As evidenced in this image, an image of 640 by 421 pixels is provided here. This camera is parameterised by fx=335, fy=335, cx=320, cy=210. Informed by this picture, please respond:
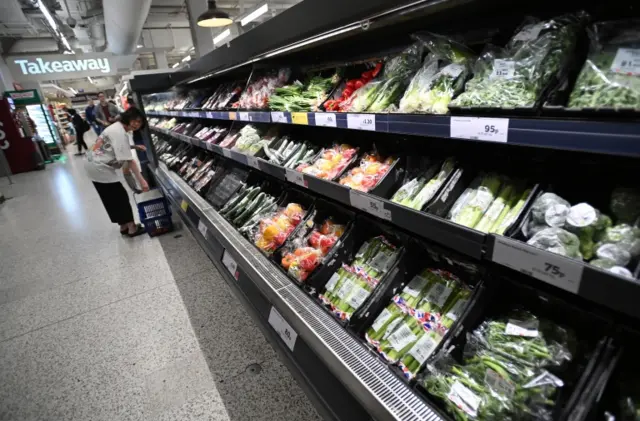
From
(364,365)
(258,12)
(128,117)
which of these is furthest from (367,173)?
(258,12)

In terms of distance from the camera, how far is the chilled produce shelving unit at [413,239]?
2.46 ft

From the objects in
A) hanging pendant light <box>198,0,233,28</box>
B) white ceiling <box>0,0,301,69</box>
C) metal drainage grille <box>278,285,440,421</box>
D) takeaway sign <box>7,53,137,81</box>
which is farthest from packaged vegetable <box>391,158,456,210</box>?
takeaway sign <box>7,53,137,81</box>

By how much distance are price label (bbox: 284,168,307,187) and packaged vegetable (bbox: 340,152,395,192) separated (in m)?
0.27

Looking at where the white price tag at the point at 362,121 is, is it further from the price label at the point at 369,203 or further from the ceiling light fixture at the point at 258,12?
the ceiling light fixture at the point at 258,12

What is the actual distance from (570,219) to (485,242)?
0.21 metres

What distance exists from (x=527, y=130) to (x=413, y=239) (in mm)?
734

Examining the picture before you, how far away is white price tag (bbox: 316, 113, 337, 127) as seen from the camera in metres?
1.63

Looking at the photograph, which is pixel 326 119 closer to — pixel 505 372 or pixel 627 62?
pixel 627 62

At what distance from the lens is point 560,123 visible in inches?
29.6

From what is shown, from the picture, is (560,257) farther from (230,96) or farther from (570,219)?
(230,96)

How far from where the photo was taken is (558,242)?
0.84 meters

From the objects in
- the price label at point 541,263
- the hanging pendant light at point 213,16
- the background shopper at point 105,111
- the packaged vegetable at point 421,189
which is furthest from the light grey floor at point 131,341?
the background shopper at point 105,111

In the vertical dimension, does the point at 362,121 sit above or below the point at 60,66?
below

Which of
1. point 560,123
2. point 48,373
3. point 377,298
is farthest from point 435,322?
point 48,373
